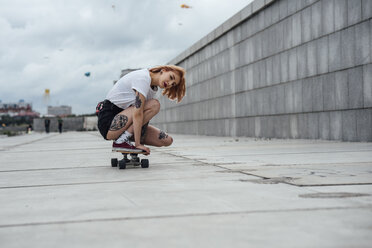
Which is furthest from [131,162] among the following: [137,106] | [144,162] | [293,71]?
[293,71]

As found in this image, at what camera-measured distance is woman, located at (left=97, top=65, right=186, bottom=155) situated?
211 inches

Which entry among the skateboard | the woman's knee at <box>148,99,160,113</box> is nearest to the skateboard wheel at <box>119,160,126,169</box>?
the skateboard

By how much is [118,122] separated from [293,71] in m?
8.74

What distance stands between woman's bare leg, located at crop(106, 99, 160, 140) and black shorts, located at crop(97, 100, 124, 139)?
0.13 metres

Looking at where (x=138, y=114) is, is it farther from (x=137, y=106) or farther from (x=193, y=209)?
(x=193, y=209)

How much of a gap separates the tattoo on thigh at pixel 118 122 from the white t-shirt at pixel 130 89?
0.19 m

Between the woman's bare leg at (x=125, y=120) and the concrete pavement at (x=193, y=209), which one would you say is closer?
the concrete pavement at (x=193, y=209)

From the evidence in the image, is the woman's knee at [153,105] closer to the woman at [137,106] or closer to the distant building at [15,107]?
the woman at [137,106]

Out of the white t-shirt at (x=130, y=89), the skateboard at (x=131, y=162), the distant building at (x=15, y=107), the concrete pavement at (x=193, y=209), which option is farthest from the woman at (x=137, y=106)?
the distant building at (x=15, y=107)

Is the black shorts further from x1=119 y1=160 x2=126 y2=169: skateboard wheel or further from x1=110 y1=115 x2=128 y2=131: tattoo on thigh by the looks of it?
x1=119 y1=160 x2=126 y2=169: skateboard wheel

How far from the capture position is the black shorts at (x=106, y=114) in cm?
571

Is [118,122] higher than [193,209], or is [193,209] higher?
[118,122]

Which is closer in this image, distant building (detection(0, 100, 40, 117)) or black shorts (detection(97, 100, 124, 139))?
black shorts (detection(97, 100, 124, 139))

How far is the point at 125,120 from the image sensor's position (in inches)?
218
